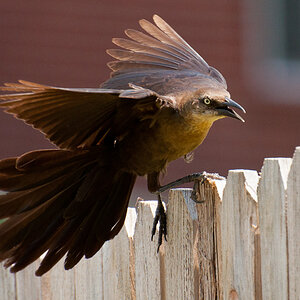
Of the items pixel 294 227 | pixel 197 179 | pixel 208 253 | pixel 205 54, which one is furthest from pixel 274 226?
pixel 205 54

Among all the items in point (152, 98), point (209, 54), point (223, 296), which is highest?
point (209, 54)

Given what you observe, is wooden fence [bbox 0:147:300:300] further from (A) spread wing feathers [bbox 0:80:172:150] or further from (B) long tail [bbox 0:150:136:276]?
(A) spread wing feathers [bbox 0:80:172:150]

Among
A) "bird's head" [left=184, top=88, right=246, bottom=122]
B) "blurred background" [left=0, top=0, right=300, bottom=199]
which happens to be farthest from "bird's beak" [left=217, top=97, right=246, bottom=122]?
"blurred background" [left=0, top=0, right=300, bottom=199]

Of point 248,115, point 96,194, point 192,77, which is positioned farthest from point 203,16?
point 96,194

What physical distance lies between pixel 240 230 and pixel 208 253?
0.26 meters

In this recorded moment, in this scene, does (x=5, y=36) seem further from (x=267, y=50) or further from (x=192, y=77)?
(x=192, y=77)

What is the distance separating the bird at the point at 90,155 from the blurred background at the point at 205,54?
6026 millimetres

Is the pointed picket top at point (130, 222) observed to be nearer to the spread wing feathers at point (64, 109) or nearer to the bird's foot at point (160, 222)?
the bird's foot at point (160, 222)

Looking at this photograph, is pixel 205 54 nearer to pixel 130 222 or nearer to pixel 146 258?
pixel 130 222

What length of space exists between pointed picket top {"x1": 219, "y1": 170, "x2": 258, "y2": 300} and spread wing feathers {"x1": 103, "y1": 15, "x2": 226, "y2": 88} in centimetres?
→ 167

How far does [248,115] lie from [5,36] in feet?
11.8

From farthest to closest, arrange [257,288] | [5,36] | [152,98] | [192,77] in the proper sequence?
[5,36]
[192,77]
[152,98]
[257,288]

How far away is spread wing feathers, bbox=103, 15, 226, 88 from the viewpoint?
4375 mm

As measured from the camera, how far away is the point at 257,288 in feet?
8.74
